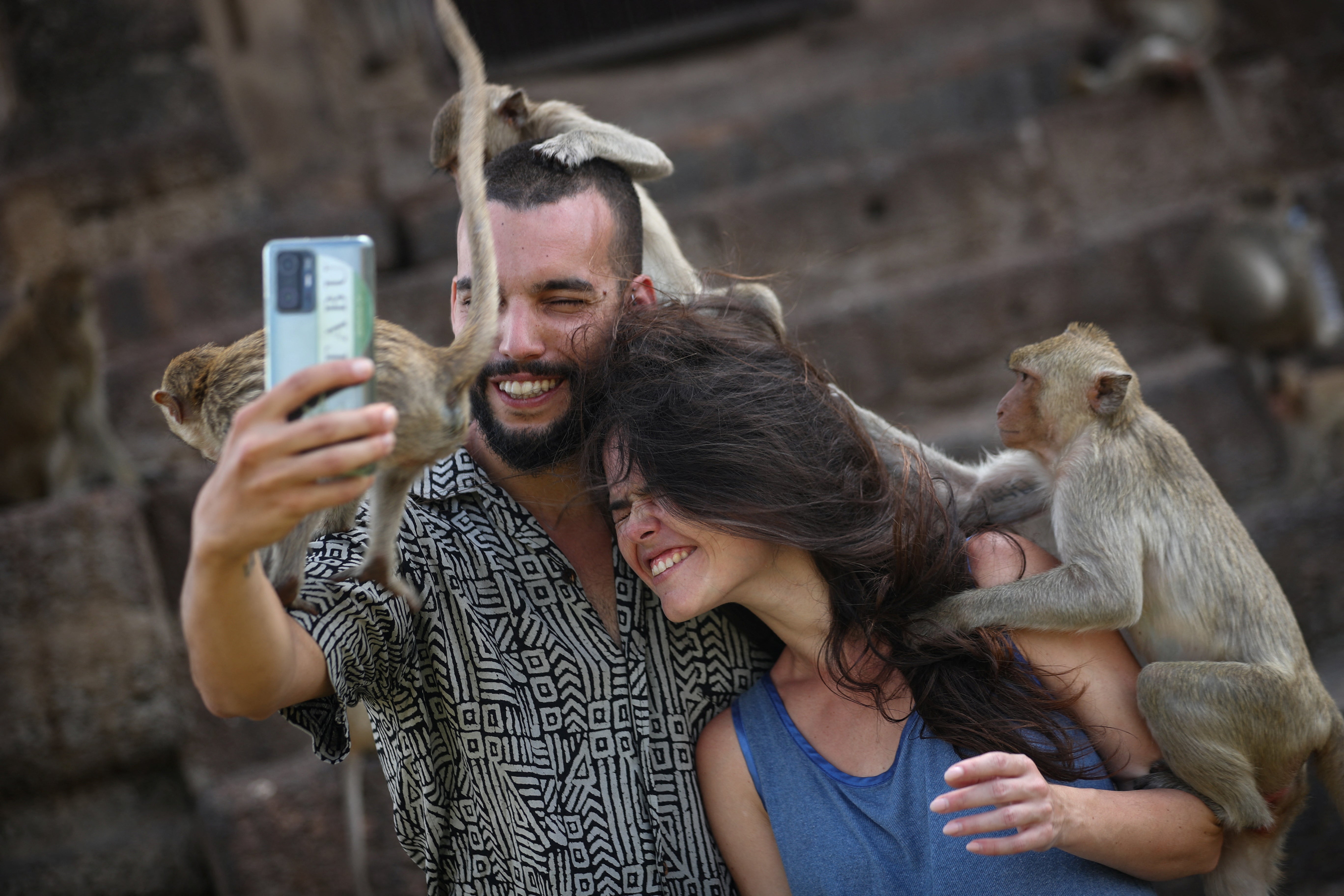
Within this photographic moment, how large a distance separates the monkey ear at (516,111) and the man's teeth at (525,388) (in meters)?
1.44

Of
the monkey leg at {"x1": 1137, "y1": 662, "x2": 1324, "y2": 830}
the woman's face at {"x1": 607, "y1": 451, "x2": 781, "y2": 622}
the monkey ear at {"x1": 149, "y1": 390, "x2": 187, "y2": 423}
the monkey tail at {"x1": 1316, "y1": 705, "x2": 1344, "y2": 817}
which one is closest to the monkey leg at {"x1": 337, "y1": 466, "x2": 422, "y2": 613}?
the monkey ear at {"x1": 149, "y1": 390, "x2": 187, "y2": 423}

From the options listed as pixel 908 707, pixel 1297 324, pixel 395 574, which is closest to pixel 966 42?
pixel 1297 324

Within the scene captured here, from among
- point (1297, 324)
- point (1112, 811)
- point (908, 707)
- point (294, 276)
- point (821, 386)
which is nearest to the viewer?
point (294, 276)

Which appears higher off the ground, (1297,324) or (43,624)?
(1297,324)

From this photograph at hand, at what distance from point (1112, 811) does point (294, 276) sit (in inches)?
59.6

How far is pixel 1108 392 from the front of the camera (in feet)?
7.47

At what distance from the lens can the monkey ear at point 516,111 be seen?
3.20 metres

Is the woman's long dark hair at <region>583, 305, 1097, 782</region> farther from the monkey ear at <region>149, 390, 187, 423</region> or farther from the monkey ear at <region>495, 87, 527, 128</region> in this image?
the monkey ear at <region>495, 87, 527, 128</region>

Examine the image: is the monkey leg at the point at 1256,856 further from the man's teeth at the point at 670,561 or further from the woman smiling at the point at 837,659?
the man's teeth at the point at 670,561

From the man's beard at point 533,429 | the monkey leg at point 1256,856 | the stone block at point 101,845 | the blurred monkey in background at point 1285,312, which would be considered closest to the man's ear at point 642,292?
the man's beard at point 533,429

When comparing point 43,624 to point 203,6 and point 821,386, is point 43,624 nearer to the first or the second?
point 821,386

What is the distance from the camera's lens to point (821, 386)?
213 centimetres

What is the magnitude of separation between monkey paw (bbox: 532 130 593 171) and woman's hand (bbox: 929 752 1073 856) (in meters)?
1.41

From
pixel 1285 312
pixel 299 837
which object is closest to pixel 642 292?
pixel 299 837
